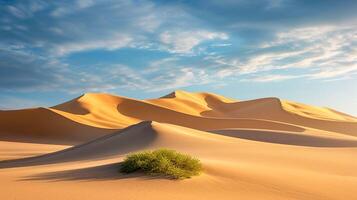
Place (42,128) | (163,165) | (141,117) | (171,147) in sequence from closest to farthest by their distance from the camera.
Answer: (163,165), (171,147), (42,128), (141,117)

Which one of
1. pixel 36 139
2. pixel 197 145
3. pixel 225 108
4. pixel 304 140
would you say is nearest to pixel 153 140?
pixel 197 145

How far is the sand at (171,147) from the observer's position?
8.99m

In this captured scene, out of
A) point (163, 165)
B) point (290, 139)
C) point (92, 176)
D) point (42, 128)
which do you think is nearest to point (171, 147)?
point (163, 165)

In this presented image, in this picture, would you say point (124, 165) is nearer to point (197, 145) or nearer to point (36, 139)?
point (197, 145)

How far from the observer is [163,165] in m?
10.1

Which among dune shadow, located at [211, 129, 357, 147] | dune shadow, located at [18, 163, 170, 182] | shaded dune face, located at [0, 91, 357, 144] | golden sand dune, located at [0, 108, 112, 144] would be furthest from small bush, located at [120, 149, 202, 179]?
golden sand dune, located at [0, 108, 112, 144]

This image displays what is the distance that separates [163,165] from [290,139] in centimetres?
1997

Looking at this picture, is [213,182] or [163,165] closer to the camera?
[213,182]

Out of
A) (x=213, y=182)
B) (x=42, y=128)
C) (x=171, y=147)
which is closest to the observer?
(x=213, y=182)

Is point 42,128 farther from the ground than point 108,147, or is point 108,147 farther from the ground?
point 42,128

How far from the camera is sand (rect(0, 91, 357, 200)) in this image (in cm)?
899

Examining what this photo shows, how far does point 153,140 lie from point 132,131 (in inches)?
92.6

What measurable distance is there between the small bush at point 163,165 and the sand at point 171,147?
0.24 metres

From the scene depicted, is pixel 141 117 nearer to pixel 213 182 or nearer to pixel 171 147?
pixel 171 147
